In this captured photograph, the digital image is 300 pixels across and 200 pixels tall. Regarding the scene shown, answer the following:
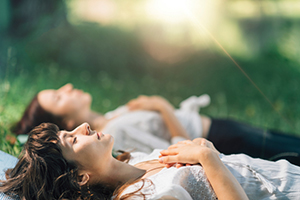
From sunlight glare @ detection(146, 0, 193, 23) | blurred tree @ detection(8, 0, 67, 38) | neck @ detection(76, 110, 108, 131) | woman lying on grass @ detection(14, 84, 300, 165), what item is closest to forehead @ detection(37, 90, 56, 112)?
woman lying on grass @ detection(14, 84, 300, 165)

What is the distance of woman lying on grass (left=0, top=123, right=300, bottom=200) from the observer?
0.69 metres

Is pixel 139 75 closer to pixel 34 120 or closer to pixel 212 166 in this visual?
pixel 34 120

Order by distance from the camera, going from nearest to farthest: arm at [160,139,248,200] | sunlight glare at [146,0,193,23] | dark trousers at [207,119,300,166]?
1. arm at [160,139,248,200]
2. dark trousers at [207,119,300,166]
3. sunlight glare at [146,0,193,23]

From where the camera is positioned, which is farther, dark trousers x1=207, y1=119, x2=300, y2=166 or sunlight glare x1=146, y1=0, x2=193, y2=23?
sunlight glare x1=146, y1=0, x2=193, y2=23

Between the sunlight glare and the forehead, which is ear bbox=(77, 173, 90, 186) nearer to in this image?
the forehead

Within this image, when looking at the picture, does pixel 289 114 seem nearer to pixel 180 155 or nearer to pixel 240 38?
pixel 240 38

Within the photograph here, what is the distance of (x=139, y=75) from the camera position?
8.92ft

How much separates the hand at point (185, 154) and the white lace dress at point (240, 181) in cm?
2

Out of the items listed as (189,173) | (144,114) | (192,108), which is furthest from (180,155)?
(192,108)

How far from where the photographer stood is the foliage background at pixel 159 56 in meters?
2.08

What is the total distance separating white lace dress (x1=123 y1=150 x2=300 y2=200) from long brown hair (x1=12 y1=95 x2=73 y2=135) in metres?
0.76

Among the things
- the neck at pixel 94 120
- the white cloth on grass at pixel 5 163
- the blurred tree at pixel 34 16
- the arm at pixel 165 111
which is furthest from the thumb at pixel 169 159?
the blurred tree at pixel 34 16

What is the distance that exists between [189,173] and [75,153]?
0.29 metres

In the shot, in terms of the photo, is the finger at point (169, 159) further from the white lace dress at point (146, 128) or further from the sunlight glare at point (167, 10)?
the sunlight glare at point (167, 10)
